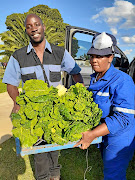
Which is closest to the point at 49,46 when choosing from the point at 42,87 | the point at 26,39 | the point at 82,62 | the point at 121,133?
the point at 42,87

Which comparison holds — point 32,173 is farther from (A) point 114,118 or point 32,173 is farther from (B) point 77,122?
(A) point 114,118

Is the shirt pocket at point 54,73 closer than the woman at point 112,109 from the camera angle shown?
No

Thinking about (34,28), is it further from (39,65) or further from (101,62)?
(101,62)

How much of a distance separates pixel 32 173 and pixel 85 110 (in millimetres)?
2323

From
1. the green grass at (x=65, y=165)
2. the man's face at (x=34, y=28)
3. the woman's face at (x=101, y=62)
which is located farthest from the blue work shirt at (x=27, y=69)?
the green grass at (x=65, y=165)

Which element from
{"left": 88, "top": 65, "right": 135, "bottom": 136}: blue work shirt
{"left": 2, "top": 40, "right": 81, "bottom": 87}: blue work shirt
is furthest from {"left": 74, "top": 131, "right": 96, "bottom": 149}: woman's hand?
{"left": 2, "top": 40, "right": 81, "bottom": 87}: blue work shirt

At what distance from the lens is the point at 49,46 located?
103 inches

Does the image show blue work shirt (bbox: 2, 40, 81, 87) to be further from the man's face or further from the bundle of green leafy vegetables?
the bundle of green leafy vegetables

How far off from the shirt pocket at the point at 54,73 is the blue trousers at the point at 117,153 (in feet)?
4.35

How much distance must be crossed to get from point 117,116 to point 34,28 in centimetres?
185

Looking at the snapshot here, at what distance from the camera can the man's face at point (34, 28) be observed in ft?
7.87

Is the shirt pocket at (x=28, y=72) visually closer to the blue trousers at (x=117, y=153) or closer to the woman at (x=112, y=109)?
the woman at (x=112, y=109)

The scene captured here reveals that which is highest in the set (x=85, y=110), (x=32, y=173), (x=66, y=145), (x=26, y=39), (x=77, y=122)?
(x=26, y=39)

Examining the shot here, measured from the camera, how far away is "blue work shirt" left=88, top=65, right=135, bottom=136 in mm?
1503
